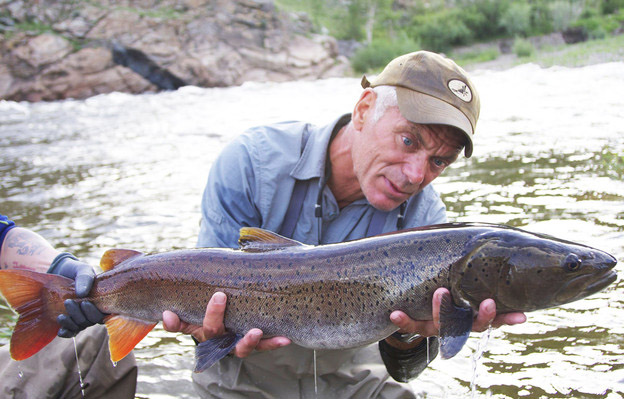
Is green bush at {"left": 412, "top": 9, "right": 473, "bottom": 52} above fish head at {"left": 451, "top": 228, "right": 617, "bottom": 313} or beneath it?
beneath

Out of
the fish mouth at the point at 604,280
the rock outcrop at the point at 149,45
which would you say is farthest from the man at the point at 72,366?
the rock outcrop at the point at 149,45

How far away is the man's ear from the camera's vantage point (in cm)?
296

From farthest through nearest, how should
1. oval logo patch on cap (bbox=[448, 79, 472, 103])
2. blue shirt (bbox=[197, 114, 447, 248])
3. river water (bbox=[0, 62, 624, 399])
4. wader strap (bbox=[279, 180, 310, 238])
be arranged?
river water (bbox=[0, 62, 624, 399]) → wader strap (bbox=[279, 180, 310, 238]) → blue shirt (bbox=[197, 114, 447, 248]) → oval logo patch on cap (bbox=[448, 79, 472, 103])

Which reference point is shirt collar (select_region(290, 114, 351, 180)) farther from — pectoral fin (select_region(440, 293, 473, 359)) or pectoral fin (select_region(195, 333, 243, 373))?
pectoral fin (select_region(440, 293, 473, 359))

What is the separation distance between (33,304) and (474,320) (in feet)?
6.59

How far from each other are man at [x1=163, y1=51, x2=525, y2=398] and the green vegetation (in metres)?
42.4

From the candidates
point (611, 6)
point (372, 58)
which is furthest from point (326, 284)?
point (611, 6)

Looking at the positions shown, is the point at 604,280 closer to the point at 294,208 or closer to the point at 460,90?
the point at 460,90

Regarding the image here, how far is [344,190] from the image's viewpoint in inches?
129

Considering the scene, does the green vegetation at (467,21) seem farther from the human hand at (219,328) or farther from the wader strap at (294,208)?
the human hand at (219,328)

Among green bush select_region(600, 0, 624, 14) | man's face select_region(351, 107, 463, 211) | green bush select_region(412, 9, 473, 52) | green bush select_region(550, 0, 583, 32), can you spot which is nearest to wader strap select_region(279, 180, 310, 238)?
man's face select_region(351, 107, 463, 211)

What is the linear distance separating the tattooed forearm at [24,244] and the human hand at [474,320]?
2143 mm

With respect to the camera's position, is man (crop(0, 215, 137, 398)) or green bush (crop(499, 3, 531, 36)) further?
green bush (crop(499, 3, 531, 36))

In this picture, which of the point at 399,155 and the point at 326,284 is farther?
the point at 399,155
